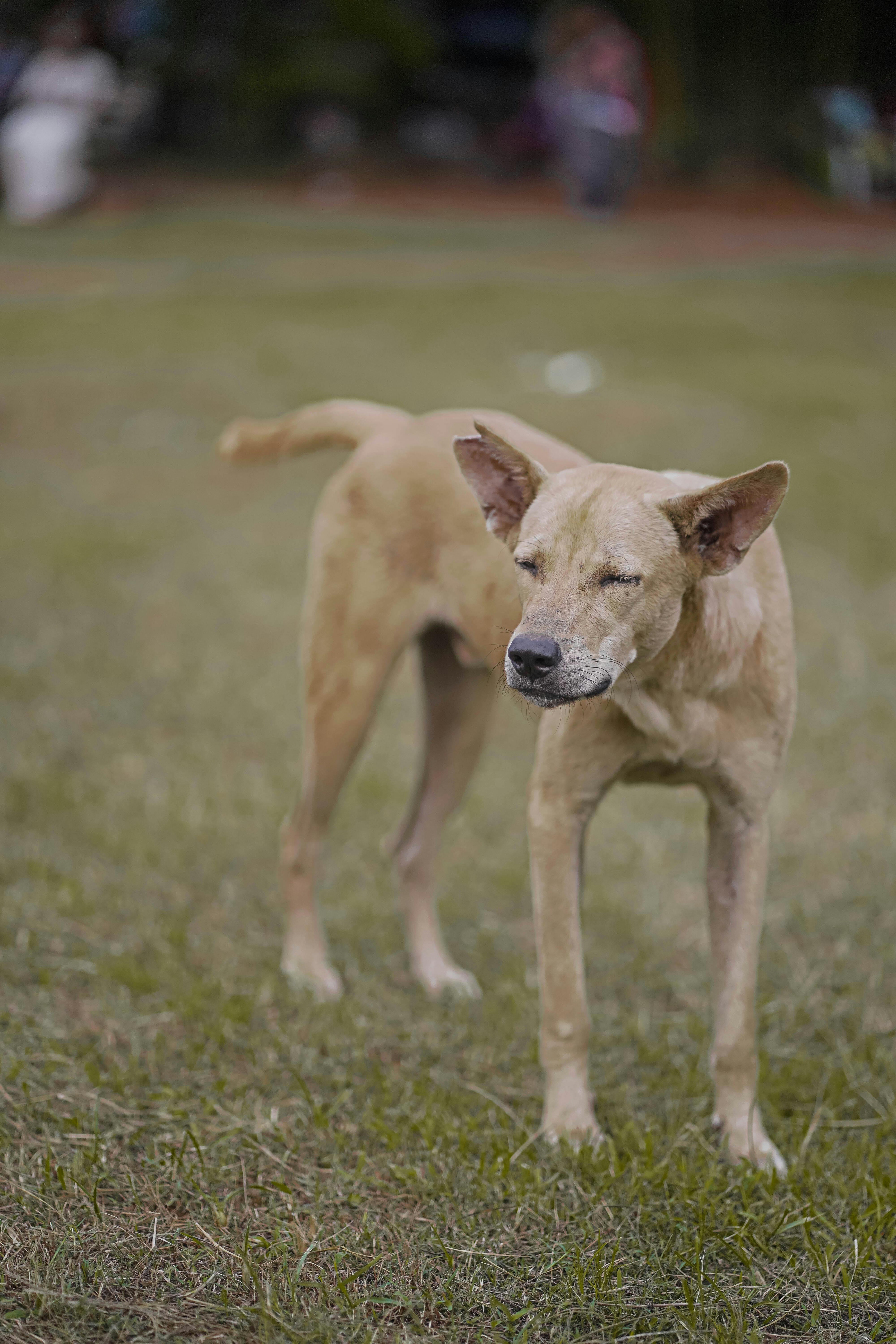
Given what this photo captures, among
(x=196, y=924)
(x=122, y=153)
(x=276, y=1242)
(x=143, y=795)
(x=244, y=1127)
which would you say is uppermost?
(x=276, y=1242)

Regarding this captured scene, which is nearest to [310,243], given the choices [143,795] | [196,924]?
[143,795]

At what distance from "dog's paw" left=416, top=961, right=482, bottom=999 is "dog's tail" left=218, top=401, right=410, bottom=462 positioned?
1791 mm

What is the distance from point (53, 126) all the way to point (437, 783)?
16860mm

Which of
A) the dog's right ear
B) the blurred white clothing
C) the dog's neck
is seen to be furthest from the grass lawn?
the blurred white clothing

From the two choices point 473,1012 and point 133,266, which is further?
point 133,266

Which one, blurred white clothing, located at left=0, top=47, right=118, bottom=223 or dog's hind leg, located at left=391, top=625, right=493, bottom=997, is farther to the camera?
blurred white clothing, located at left=0, top=47, right=118, bottom=223

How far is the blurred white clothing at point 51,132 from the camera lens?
18.3m

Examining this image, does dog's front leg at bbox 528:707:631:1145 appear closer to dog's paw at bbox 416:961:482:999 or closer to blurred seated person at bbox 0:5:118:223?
dog's paw at bbox 416:961:482:999

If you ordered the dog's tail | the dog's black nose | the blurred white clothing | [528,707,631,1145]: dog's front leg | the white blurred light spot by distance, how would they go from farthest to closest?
the blurred white clothing
the white blurred light spot
the dog's tail
[528,707,631,1145]: dog's front leg
the dog's black nose

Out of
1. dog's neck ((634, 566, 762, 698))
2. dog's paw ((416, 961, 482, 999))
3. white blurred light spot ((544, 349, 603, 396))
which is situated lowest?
white blurred light spot ((544, 349, 603, 396))

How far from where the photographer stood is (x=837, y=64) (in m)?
22.1

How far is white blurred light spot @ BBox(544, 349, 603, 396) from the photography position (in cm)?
1236

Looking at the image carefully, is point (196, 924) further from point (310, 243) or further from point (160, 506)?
point (310, 243)

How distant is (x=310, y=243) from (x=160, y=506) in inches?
361
